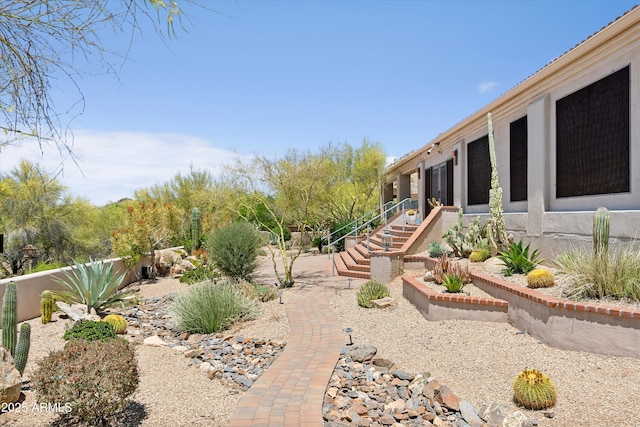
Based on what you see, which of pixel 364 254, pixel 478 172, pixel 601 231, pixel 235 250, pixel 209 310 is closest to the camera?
pixel 601 231

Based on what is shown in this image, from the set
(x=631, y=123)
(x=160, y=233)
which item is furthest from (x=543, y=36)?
(x=160, y=233)

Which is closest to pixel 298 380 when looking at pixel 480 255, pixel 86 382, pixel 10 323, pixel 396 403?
pixel 396 403

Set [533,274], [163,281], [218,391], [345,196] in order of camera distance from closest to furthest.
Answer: [218,391], [533,274], [163,281], [345,196]

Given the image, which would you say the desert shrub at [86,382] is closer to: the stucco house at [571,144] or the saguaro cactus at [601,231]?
the saguaro cactus at [601,231]

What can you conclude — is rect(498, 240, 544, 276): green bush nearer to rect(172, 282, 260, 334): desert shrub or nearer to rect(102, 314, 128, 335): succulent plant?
rect(172, 282, 260, 334): desert shrub

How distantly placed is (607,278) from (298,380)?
15.0 ft

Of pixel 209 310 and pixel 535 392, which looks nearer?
pixel 535 392

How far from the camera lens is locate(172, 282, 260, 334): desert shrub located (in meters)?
8.03

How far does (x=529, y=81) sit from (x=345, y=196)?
607 inches

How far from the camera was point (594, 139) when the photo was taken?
8508 mm

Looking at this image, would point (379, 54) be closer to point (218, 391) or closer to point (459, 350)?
point (459, 350)

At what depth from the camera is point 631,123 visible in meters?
7.46

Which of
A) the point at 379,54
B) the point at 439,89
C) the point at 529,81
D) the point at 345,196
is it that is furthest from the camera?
the point at 345,196

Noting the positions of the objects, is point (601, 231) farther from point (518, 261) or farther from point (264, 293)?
point (264, 293)
